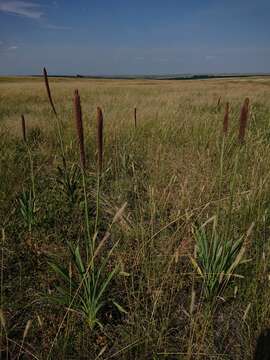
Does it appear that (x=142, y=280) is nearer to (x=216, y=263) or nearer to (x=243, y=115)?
(x=216, y=263)

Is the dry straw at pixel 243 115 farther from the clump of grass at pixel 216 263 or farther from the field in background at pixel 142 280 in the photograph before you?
the clump of grass at pixel 216 263

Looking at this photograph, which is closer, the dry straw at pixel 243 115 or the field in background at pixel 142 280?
the field in background at pixel 142 280

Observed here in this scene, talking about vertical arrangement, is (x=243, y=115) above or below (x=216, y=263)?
above

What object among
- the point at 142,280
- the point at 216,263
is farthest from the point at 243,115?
the point at 142,280

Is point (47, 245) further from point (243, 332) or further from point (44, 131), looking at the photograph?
point (44, 131)

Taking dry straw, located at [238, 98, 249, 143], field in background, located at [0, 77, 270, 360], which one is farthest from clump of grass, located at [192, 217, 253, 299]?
dry straw, located at [238, 98, 249, 143]

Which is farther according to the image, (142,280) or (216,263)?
(142,280)

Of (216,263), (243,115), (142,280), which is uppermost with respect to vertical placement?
(243,115)

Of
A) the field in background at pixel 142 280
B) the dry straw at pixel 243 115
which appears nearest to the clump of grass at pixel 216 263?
the field in background at pixel 142 280

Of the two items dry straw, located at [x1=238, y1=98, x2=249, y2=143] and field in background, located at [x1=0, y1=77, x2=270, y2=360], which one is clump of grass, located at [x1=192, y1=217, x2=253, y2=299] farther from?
dry straw, located at [x1=238, y1=98, x2=249, y2=143]

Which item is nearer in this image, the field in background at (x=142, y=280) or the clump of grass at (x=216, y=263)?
the field in background at (x=142, y=280)

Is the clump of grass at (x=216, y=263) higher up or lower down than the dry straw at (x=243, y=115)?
lower down

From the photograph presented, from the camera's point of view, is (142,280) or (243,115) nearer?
(243,115)

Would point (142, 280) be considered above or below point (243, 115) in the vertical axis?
below
